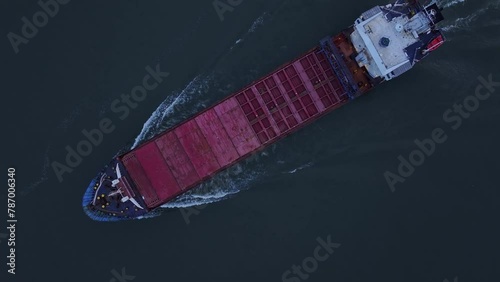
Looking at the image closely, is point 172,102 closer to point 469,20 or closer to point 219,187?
point 219,187

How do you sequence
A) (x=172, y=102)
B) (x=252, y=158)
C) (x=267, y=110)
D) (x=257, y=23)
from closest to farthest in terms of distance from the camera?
1. (x=267, y=110)
2. (x=252, y=158)
3. (x=172, y=102)
4. (x=257, y=23)

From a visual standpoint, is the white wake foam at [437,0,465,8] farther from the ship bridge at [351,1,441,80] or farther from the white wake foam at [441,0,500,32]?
the ship bridge at [351,1,441,80]

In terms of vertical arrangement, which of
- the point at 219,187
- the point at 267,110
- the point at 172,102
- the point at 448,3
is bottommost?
the point at 219,187

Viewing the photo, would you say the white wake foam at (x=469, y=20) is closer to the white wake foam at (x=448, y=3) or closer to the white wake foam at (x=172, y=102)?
the white wake foam at (x=448, y=3)

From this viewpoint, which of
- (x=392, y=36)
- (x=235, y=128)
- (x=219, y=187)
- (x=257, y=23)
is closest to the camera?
(x=392, y=36)

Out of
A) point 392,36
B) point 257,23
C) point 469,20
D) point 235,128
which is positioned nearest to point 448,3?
point 469,20

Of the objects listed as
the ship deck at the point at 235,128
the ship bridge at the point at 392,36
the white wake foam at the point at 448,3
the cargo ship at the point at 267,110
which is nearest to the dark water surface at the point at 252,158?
the white wake foam at the point at 448,3

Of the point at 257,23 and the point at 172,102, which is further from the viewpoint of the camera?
the point at 257,23
